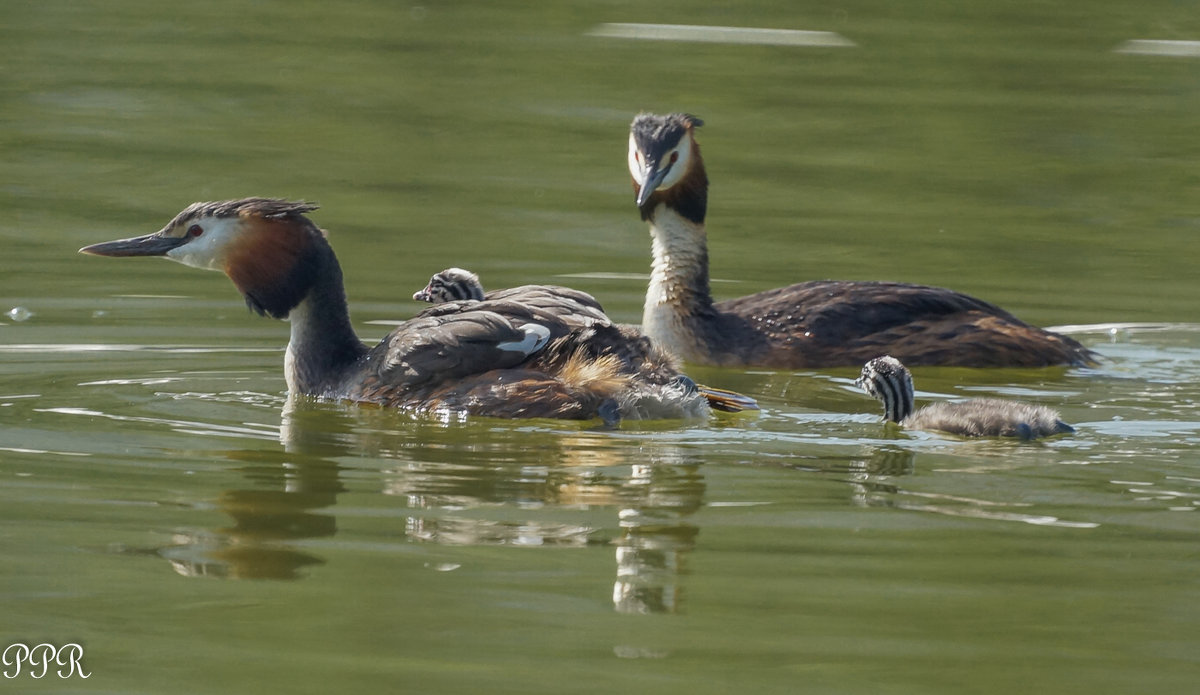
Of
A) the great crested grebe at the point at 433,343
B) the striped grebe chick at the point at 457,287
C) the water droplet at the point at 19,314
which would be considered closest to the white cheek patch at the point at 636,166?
the striped grebe chick at the point at 457,287

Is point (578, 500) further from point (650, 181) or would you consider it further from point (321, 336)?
point (650, 181)

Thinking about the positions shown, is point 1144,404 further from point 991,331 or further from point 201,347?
point 201,347

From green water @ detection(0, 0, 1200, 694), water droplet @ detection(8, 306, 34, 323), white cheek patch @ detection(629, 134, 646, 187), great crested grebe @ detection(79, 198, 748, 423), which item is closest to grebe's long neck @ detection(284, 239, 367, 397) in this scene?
great crested grebe @ detection(79, 198, 748, 423)

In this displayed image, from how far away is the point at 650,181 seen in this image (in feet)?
33.7

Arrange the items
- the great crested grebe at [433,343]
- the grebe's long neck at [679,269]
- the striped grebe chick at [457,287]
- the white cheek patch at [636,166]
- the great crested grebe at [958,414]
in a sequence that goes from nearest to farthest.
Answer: the great crested grebe at [958,414] → the great crested grebe at [433,343] → the striped grebe chick at [457,287] → the grebe's long neck at [679,269] → the white cheek patch at [636,166]

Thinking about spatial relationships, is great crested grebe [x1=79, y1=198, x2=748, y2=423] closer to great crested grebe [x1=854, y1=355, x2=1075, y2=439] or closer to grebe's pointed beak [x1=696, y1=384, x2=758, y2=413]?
grebe's pointed beak [x1=696, y1=384, x2=758, y2=413]

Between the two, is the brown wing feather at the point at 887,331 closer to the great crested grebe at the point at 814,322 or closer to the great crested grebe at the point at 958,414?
the great crested grebe at the point at 814,322

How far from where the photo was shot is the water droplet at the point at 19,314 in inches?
388

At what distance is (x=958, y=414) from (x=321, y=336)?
2631mm

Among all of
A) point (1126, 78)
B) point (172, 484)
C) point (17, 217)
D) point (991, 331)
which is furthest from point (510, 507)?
point (1126, 78)

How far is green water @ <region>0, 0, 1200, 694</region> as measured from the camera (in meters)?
5.25

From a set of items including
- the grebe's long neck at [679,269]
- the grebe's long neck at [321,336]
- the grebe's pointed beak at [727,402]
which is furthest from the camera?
the grebe's long neck at [679,269]

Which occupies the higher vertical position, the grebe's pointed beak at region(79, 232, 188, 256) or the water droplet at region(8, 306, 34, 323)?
the grebe's pointed beak at region(79, 232, 188, 256)

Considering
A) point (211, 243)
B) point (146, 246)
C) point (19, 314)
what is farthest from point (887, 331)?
point (19, 314)
